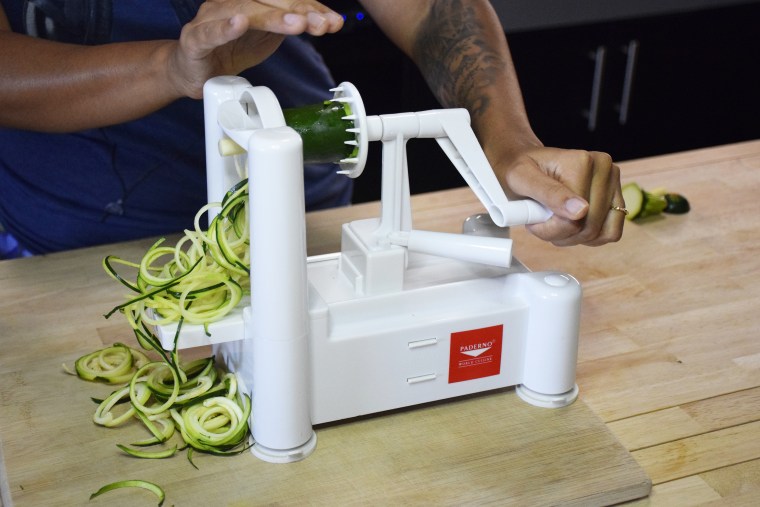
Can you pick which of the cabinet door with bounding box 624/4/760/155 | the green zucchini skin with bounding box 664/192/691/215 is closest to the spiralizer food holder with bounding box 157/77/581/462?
the green zucchini skin with bounding box 664/192/691/215

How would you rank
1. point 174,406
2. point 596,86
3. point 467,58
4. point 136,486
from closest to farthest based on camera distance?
point 136,486 → point 174,406 → point 467,58 → point 596,86

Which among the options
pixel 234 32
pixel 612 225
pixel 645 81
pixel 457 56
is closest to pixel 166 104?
pixel 234 32

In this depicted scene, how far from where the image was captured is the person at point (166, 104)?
1.20 m

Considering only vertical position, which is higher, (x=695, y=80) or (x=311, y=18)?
(x=311, y=18)

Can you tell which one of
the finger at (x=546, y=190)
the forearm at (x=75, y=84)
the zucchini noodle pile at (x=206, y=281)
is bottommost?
the zucchini noodle pile at (x=206, y=281)

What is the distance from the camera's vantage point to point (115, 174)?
1.67 metres

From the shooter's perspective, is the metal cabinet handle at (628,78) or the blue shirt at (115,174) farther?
the metal cabinet handle at (628,78)

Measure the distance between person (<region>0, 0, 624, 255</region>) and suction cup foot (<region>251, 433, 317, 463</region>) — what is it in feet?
1.20

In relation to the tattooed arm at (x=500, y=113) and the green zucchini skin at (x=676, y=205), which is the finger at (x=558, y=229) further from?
the green zucchini skin at (x=676, y=205)

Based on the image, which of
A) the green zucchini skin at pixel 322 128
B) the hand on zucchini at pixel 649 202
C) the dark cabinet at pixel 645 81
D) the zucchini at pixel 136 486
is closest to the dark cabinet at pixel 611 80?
the dark cabinet at pixel 645 81

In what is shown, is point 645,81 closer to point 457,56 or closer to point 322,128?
point 457,56

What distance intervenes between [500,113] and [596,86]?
177cm

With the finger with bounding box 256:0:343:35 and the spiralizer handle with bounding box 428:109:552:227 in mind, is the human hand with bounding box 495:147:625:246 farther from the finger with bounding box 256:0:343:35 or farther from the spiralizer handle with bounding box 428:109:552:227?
the finger with bounding box 256:0:343:35

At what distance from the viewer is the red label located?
3.78 feet
